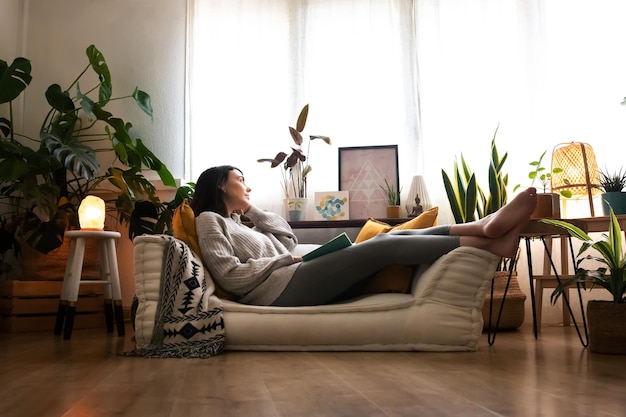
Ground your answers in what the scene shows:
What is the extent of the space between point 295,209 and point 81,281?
1431mm

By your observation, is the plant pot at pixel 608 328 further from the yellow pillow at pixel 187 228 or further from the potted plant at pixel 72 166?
the potted plant at pixel 72 166

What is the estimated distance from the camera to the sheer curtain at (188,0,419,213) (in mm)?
4121

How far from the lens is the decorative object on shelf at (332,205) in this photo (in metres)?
3.96

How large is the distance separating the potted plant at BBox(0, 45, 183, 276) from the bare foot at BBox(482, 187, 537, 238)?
225 centimetres

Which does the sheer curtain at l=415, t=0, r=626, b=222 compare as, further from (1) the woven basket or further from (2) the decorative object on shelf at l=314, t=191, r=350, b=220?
(1) the woven basket

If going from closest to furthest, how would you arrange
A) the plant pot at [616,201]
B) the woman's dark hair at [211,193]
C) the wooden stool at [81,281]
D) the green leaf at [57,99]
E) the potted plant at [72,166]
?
1. the woman's dark hair at [211,193]
2. the wooden stool at [81,281]
3. the plant pot at [616,201]
4. the potted plant at [72,166]
5. the green leaf at [57,99]

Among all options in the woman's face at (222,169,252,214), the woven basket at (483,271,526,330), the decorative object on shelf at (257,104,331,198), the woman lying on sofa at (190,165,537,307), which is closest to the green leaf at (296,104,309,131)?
the decorative object on shelf at (257,104,331,198)

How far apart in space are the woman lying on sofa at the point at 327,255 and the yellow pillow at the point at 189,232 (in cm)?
5

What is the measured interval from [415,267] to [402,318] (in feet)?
1.03

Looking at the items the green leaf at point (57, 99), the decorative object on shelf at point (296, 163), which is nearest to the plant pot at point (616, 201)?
the decorative object on shelf at point (296, 163)

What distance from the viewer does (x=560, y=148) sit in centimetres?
349

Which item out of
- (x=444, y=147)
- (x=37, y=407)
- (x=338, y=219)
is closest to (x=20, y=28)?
(x=338, y=219)

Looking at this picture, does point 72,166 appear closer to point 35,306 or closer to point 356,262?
point 35,306

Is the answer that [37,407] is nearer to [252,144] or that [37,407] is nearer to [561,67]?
[252,144]
